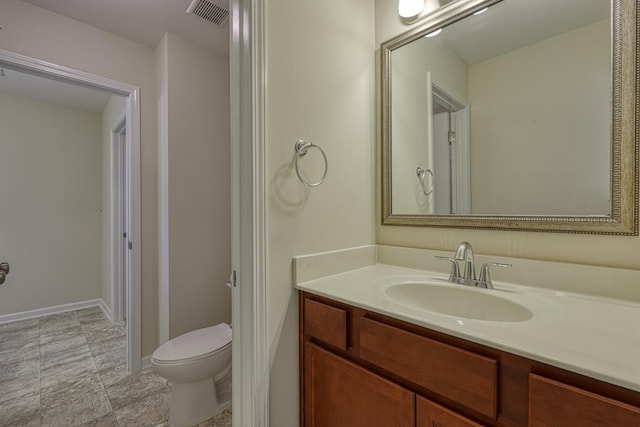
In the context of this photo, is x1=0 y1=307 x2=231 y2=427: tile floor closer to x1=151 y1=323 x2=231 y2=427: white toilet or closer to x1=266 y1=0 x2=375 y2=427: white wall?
x1=151 y1=323 x2=231 y2=427: white toilet

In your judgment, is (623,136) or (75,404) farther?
(75,404)

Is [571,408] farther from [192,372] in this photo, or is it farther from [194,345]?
[194,345]

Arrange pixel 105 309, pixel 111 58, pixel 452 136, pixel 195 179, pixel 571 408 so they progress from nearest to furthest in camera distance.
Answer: pixel 571 408, pixel 452 136, pixel 111 58, pixel 195 179, pixel 105 309

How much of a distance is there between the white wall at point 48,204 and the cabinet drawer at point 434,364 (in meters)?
3.87

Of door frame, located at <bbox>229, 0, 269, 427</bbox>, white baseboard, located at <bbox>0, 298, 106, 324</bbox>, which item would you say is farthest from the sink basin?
white baseboard, located at <bbox>0, 298, 106, 324</bbox>

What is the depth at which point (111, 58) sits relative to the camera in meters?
1.98

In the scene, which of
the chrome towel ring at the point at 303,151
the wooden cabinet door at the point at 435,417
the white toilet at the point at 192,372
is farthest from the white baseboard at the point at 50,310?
the wooden cabinet door at the point at 435,417

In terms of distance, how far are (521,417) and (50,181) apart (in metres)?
4.39

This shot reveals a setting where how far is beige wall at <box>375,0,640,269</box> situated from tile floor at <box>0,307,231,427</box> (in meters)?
1.39

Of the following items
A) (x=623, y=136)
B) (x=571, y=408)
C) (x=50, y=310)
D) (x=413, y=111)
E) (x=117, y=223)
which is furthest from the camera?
(x=50, y=310)

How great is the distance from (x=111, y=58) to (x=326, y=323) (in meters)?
2.31

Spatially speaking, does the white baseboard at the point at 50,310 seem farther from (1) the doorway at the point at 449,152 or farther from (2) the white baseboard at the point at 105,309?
(1) the doorway at the point at 449,152

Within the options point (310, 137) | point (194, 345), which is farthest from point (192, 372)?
point (310, 137)

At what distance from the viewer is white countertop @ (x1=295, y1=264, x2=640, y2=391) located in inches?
21.7
